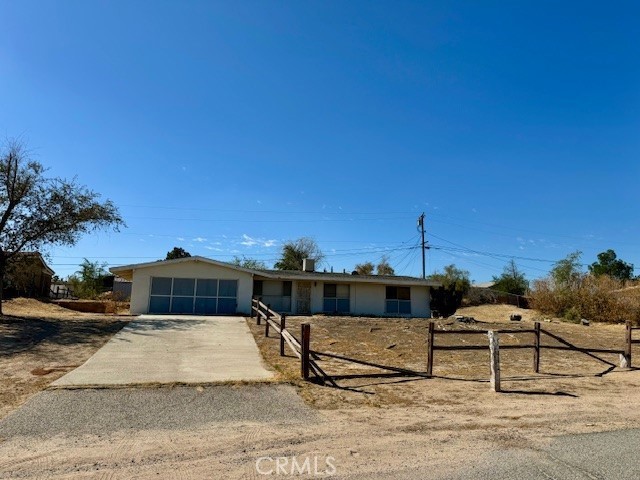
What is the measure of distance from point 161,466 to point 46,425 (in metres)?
2.27

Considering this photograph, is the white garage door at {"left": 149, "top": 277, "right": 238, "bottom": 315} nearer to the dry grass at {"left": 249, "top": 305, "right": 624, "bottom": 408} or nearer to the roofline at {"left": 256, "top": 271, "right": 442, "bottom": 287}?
the roofline at {"left": 256, "top": 271, "right": 442, "bottom": 287}

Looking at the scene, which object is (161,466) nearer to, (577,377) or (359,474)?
(359,474)

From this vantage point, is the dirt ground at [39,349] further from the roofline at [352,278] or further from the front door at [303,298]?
the front door at [303,298]

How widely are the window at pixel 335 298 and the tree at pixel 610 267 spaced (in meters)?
56.1

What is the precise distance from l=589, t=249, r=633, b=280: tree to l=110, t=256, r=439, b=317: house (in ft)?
176

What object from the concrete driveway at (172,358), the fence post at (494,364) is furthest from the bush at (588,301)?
the concrete driveway at (172,358)

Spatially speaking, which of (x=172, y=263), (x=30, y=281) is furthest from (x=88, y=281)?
(x=172, y=263)

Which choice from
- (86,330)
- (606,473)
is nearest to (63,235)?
(86,330)

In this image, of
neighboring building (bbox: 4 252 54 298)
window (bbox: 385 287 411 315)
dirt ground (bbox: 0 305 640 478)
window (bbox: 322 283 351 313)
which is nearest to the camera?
dirt ground (bbox: 0 305 640 478)

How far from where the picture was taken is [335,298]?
1085 inches

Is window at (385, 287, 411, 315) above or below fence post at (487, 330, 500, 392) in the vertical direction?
above

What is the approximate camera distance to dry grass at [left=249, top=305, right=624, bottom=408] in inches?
310

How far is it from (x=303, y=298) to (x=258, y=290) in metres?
2.76

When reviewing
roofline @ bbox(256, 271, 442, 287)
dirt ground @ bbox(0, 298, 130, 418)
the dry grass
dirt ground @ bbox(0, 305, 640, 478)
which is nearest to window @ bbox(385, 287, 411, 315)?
roofline @ bbox(256, 271, 442, 287)
